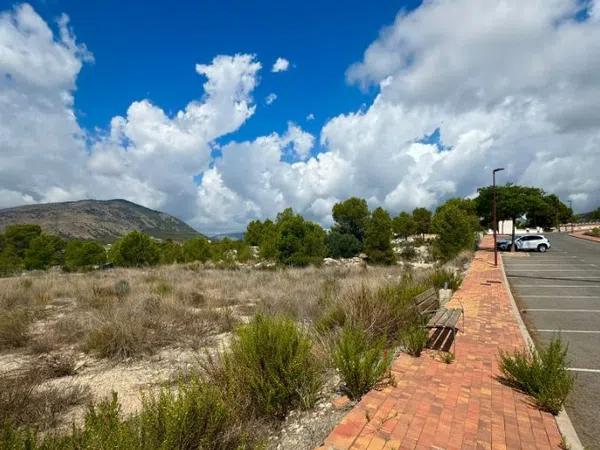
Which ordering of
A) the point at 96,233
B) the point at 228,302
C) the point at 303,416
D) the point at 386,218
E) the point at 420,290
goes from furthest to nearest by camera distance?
the point at 96,233 → the point at 386,218 → the point at 228,302 → the point at 420,290 → the point at 303,416

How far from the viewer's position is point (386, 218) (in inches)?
1221

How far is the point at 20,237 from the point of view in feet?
124

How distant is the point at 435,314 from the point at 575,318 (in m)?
4.43

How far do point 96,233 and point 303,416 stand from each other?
197 m

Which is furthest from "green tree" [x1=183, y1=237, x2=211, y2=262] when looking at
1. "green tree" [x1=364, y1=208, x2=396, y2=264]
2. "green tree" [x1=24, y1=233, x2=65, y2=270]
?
"green tree" [x1=364, y1=208, x2=396, y2=264]

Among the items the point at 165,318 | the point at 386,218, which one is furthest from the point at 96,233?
the point at 165,318

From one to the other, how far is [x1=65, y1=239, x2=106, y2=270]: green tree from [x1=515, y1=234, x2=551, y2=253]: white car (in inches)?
1514

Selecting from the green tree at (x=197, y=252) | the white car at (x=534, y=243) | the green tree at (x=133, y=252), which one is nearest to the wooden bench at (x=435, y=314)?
the green tree at (x=133, y=252)

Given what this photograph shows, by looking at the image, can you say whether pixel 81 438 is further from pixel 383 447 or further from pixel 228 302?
pixel 228 302

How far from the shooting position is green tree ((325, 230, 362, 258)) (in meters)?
36.7

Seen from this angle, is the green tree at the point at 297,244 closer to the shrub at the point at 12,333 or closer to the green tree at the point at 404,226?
the shrub at the point at 12,333

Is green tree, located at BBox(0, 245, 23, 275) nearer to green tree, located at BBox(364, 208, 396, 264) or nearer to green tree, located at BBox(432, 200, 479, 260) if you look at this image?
green tree, located at BBox(364, 208, 396, 264)

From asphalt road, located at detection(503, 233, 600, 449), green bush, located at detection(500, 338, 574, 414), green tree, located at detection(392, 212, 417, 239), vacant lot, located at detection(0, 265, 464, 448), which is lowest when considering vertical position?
asphalt road, located at detection(503, 233, 600, 449)

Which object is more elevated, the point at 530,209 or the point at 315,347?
the point at 530,209
